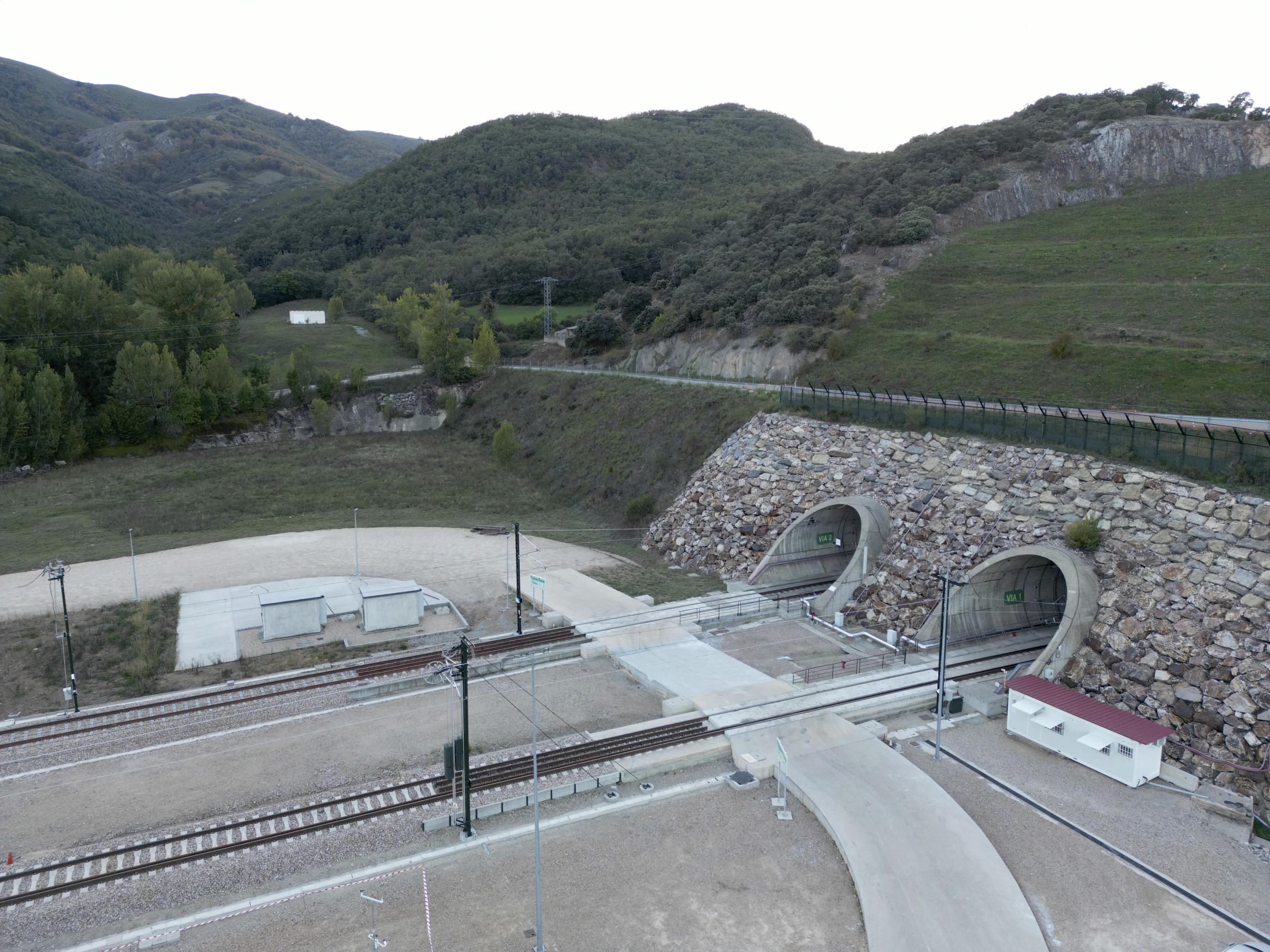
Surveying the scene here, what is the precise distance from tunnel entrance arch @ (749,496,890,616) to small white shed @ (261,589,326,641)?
14.2m

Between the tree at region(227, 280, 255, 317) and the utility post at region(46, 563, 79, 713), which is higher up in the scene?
the tree at region(227, 280, 255, 317)

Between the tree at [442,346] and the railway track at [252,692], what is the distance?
4515 cm

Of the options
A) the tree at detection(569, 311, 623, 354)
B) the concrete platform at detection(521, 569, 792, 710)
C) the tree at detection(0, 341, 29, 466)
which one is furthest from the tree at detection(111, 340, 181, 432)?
the concrete platform at detection(521, 569, 792, 710)

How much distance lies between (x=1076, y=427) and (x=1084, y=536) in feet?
15.8

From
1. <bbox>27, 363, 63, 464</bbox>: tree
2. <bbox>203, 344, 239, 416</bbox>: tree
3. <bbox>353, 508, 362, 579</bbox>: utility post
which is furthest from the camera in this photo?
<bbox>203, 344, 239, 416</bbox>: tree

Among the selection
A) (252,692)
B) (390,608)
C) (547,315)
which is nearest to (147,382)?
(547,315)

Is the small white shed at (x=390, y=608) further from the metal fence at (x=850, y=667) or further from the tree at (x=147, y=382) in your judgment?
the tree at (x=147, y=382)

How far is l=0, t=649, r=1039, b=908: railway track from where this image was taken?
12906mm

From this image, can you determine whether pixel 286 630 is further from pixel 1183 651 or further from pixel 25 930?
pixel 1183 651

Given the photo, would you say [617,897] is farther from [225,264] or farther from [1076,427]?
[225,264]

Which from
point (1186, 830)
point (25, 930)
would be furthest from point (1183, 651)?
point (25, 930)

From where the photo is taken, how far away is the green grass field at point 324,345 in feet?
219

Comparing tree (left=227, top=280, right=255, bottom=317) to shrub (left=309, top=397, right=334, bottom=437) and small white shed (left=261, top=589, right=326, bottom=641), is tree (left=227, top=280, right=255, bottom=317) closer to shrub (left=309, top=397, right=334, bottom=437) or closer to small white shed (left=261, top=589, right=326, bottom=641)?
shrub (left=309, top=397, right=334, bottom=437)

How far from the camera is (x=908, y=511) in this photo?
26.4 metres
